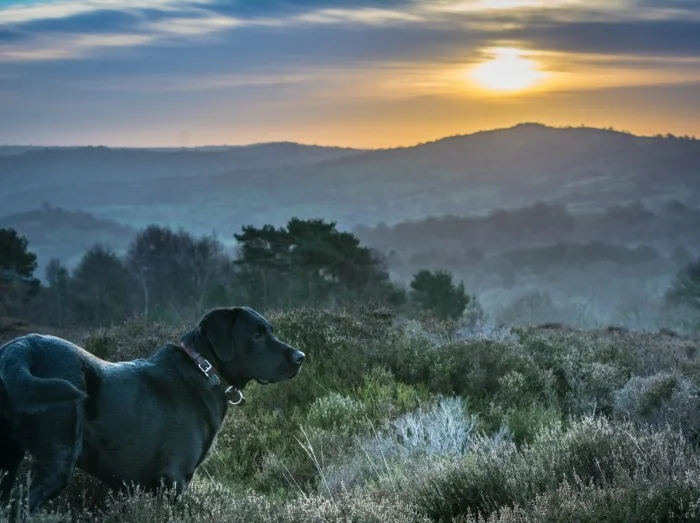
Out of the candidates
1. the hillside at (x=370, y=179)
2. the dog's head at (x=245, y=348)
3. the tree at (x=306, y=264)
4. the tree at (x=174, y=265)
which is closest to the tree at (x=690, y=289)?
the tree at (x=306, y=264)

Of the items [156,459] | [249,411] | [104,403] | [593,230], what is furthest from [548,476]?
[593,230]

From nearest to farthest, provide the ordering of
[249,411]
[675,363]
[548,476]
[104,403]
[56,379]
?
[56,379], [104,403], [548,476], [249,411], [675,363]

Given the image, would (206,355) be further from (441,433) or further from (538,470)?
(441,433)

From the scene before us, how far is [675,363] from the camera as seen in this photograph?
10.4 m

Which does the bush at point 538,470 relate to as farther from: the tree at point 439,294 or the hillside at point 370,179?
the hillside at point 370,179

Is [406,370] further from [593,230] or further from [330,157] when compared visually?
[330,157]

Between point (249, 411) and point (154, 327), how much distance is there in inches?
137

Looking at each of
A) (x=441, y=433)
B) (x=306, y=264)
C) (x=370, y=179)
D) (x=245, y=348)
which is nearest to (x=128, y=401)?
(x=245, y=348)

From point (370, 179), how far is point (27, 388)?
5250 inches

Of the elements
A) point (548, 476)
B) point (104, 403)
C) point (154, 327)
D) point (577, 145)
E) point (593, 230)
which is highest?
point (104, 403)

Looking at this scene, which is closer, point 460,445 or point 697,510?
point 697,510

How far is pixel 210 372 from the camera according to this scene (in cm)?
520

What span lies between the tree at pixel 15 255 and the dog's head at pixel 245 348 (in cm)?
2545

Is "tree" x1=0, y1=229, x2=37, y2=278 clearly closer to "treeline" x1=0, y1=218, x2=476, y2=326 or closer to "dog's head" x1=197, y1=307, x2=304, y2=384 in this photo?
"treeline" x1=0, y1=218, x2=476, y2=326
